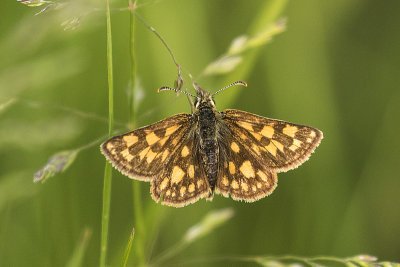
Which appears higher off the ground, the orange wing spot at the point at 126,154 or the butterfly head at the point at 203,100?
the butterfly head at the point at 203,100

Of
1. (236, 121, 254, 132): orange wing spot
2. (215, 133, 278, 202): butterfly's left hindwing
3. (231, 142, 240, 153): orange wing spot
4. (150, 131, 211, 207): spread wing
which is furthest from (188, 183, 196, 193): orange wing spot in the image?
(236, 121, 254, 132): orange wing spot

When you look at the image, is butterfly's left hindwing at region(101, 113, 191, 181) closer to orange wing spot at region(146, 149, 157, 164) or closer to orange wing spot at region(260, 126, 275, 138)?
orange wing spot at region(146, 149, 157, 164)

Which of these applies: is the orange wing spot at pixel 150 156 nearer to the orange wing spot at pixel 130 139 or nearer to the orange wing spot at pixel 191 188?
the orange wing spot at pixel 130 139

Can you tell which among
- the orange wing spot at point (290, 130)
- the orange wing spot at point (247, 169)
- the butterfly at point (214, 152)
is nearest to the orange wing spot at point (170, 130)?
the butterfly at point (214, 152)

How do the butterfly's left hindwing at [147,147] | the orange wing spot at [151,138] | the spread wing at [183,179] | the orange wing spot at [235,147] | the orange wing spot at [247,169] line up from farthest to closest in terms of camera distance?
the orange wing spot at [235,147]
the orange wing spot at [247,169]
the orange wing spot at [151,138]
the spread wing at [183,179]
the butterfly's left hindwing at [147,147]

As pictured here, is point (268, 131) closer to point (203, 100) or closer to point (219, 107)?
point (219, 107)

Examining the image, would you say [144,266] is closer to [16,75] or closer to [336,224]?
[16,75]

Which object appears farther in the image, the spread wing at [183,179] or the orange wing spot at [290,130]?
the orange wing spot at [290,130]

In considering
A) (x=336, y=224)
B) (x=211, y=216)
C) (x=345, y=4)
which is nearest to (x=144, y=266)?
(x=211, y=216)

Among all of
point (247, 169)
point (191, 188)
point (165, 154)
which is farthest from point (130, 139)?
point (247, 169)
